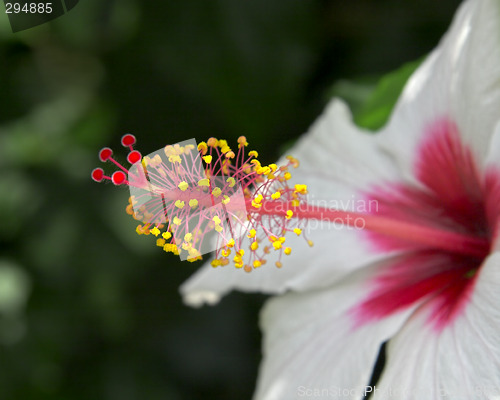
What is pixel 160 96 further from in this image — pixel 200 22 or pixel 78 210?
pixel 78 210

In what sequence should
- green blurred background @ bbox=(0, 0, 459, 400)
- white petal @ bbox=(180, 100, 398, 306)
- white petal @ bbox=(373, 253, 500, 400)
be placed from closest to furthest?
1. white petal @ bbox=(373, 253, 500, 400)
2. white petal @ bbox=(180, 100, 398, 306)
3. green blurred background @ bbox=(0, 0, 459, 400)

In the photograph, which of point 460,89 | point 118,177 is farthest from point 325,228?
point 118,177

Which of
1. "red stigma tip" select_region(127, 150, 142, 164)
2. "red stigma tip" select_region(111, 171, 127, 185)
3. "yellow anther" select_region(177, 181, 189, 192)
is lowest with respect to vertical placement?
"yellow anther" select_region(177, 181, 189, 192)

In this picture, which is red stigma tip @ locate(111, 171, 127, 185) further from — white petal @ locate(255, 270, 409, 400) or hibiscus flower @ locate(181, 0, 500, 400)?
white petal @ locate(255, 270, 409, 400)

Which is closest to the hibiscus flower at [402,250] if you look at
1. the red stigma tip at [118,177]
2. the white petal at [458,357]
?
the white petal at [458,357]

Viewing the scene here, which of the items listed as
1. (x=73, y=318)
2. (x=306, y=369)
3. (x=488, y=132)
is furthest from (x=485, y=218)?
(x=73, y=318)

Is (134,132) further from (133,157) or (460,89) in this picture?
(460,89)

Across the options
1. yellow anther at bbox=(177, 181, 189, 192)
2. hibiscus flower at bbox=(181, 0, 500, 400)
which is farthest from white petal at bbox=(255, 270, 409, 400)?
yellow anther at bbox=(177, 181, 189, 192)

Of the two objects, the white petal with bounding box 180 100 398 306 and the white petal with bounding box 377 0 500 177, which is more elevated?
the white petal with bounding box 377 0 500 177
